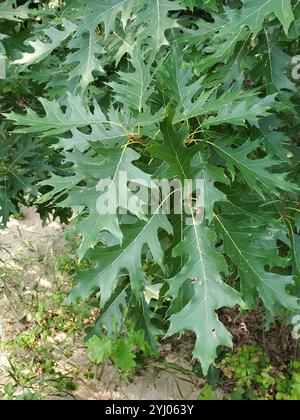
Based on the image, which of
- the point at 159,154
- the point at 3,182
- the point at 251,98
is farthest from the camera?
the point at 3,182

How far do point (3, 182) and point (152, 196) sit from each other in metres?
1.01

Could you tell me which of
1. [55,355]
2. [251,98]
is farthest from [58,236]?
[251,98]

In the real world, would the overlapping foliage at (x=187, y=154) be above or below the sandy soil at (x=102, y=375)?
above

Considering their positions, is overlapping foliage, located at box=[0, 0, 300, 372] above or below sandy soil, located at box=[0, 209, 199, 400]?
above

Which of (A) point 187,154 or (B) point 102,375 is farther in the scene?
(B) point 102,375

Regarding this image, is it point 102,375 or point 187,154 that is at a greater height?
point 187,154

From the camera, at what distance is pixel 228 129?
1.59m

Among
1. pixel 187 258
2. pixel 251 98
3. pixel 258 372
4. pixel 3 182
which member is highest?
pixel 251 98

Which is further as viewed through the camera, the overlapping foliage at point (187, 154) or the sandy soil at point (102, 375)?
the sandy soil at point (102, 375)

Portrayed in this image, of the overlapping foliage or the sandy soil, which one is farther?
the sandy soil

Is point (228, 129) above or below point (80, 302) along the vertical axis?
above

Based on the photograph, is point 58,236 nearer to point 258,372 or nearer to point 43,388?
point 43,388
